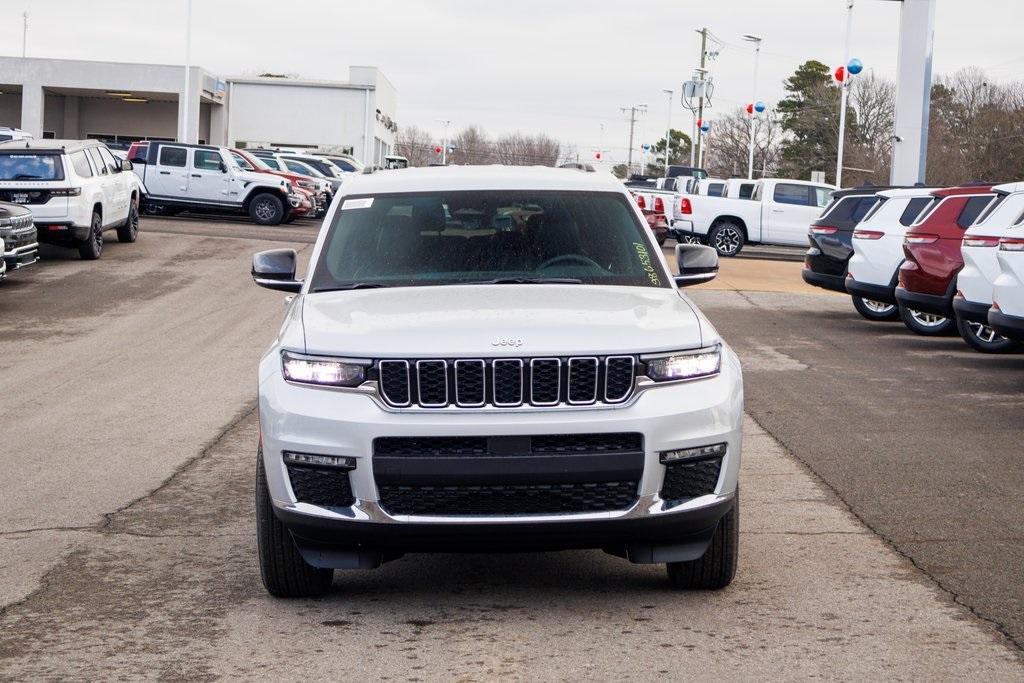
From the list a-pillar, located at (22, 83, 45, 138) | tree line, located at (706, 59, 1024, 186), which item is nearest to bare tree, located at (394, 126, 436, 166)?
tree line, located at (706, 59, 1024, 186)

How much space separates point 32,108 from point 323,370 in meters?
68.1

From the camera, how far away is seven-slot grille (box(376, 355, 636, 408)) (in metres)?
4.96

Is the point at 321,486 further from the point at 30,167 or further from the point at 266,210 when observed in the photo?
the point at 266,210

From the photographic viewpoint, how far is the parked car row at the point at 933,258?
11.5m

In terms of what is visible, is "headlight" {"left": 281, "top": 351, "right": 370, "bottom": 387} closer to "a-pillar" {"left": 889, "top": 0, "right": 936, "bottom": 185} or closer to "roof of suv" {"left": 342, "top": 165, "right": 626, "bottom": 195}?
"roof of suv" {"left": 342, "top": 165, "right": 626, "bottom": 195}

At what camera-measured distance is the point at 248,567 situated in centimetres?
607

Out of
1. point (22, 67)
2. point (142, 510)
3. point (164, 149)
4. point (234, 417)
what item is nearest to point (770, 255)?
point (164, 149)

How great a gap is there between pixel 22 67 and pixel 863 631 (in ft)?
228

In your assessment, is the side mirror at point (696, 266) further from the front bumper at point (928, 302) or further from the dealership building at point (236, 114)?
the dealership building at point (236, 114)

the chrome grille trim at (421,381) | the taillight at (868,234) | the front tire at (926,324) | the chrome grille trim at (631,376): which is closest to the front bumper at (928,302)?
the front tire at (926,324)

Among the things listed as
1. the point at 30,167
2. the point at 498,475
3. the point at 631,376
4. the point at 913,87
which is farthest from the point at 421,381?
the point at 913,87

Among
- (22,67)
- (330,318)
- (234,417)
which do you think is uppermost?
(22,67)

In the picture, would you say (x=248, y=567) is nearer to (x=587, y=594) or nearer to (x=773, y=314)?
(x=587, y=594)

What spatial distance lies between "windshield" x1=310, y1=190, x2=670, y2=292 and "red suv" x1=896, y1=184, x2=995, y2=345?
9.95m
